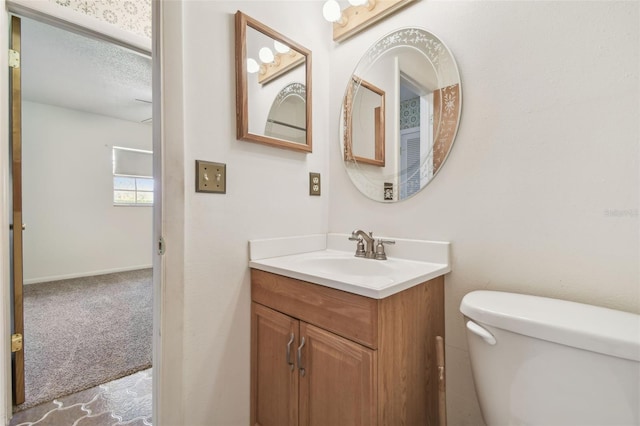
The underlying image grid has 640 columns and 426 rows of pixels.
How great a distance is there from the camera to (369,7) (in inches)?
52.3

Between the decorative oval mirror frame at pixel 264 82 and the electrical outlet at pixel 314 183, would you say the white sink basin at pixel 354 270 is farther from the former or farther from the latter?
the decorative oval mirror frame at pixel 264 82

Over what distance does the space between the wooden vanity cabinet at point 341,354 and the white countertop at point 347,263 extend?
40mm

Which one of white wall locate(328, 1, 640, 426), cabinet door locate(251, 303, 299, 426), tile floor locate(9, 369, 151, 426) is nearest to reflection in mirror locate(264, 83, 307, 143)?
white wall locate(328, 1, 640, 426)

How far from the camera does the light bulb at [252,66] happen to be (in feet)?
3.80

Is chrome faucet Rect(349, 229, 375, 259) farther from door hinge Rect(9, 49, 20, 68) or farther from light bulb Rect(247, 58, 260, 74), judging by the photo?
door hinge Rect(9, 49, 20, 68)

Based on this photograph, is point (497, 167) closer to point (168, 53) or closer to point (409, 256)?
point (409, 256)

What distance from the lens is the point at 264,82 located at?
1.24 meters

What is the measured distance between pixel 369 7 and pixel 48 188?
4.48 metres

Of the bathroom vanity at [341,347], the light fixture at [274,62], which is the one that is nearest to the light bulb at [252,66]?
the light fixture at [274,62]

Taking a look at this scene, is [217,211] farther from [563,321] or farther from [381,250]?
[563,321]

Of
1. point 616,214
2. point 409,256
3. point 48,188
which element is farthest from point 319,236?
point 48,188

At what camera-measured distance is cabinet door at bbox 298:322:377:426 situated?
2.61ft

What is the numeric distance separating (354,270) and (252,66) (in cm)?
101

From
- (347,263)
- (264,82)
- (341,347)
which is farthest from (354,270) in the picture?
(264,82)
